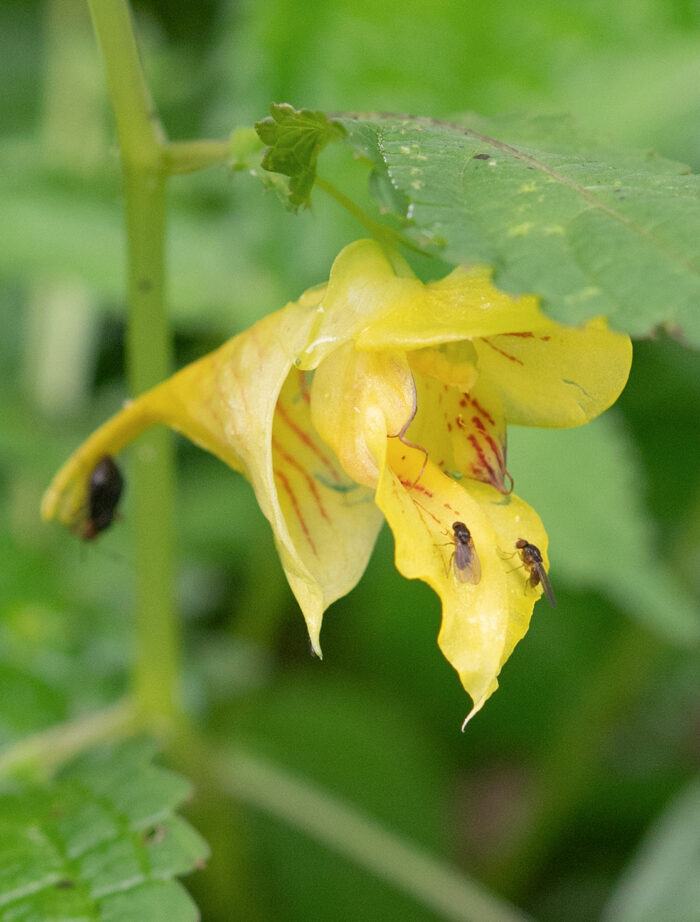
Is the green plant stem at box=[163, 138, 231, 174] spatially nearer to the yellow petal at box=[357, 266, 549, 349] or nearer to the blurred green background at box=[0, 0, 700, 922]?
the yellow petal at box=[357, 266, 549, 349]

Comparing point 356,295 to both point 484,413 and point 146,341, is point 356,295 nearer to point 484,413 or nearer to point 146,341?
point 484,413

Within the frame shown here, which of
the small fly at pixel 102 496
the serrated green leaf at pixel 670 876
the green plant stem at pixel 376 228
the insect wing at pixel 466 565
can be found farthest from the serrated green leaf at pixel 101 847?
the serrated green leaf at pixel 670 876

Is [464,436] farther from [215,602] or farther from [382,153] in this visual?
[215,602]

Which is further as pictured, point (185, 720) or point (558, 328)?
point (185, 720)

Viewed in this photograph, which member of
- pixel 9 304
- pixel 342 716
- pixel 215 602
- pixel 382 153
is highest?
pixel 9 304

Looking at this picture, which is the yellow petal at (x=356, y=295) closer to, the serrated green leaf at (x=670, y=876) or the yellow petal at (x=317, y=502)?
the yellow petal at (x=317, y=502)

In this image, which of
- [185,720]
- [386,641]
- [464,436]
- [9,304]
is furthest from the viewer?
[9,304]

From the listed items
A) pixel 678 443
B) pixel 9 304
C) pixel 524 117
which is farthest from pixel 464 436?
pixel 9 304
